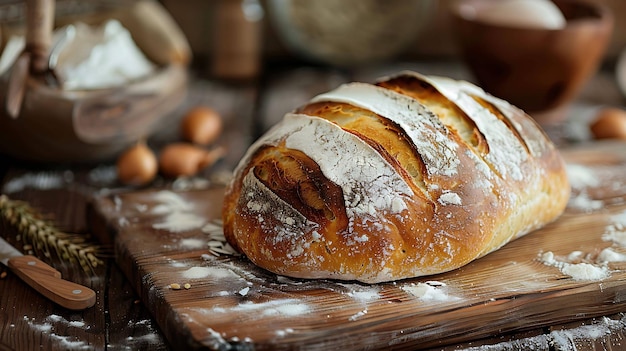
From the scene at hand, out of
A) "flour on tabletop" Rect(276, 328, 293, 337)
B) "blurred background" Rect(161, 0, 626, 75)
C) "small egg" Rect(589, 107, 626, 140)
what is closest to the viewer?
"flour on tabletop" Rect(276, 328, 293, 337)

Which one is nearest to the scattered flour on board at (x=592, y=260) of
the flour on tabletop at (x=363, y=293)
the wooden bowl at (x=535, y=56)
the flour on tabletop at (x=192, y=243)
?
the flour on tabletop at (x=363, y=293)

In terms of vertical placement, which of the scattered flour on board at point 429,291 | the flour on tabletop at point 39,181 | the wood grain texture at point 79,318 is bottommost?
the flour on tabletop at point 39,181

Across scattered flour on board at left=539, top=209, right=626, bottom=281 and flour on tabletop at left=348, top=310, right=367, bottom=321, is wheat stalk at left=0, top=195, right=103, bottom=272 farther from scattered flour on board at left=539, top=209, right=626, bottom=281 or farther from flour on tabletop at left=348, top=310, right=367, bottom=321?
scattered flour on board at left=539, top=209, right=626, bottom=281

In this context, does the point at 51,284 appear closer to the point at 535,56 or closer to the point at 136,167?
the point at 136,167

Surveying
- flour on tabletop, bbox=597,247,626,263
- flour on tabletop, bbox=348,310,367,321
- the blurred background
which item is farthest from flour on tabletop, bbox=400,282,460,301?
the blurred background

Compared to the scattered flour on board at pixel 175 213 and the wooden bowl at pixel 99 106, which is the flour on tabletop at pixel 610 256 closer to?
the scattered flour on board at pixel 175 213

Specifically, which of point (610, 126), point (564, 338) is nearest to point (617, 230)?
point (564, 338)

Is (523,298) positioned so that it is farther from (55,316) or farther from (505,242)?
(55,316)
